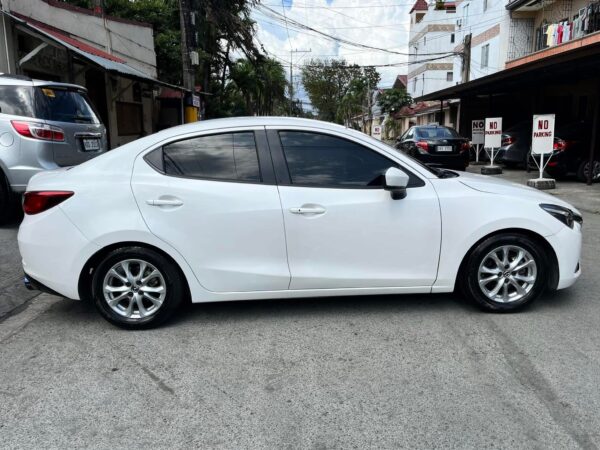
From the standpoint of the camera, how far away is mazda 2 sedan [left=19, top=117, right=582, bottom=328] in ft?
12.9

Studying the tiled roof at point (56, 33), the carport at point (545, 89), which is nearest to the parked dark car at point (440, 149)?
the carport at point (545, 89)

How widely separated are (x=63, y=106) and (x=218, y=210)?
179 inches

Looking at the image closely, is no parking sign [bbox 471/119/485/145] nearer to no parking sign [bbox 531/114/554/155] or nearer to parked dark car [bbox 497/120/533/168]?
parked dark car [bbox 497/120/533/168]

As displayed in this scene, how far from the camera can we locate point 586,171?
1300 centimetres

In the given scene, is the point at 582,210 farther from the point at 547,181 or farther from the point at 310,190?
the point at 310,190

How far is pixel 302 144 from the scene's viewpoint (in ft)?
13.7

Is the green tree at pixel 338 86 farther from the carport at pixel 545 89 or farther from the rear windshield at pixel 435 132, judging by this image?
the rear windshield at pixel 435 132

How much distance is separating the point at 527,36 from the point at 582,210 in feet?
64.2

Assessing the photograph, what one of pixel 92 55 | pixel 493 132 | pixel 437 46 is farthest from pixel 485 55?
pixel 437 46

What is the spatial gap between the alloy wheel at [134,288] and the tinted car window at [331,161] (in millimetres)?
1344

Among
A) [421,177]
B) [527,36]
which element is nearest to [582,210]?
[421,177]

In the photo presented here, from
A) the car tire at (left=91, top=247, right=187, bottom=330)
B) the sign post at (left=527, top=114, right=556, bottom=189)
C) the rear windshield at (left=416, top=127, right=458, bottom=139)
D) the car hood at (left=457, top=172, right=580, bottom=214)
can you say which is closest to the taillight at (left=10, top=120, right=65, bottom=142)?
the car tire at (left=91, top=247, right=187, bottom=330)

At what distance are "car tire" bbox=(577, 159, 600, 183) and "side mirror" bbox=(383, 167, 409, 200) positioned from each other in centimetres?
1072

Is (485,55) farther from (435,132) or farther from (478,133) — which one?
(435,132)
